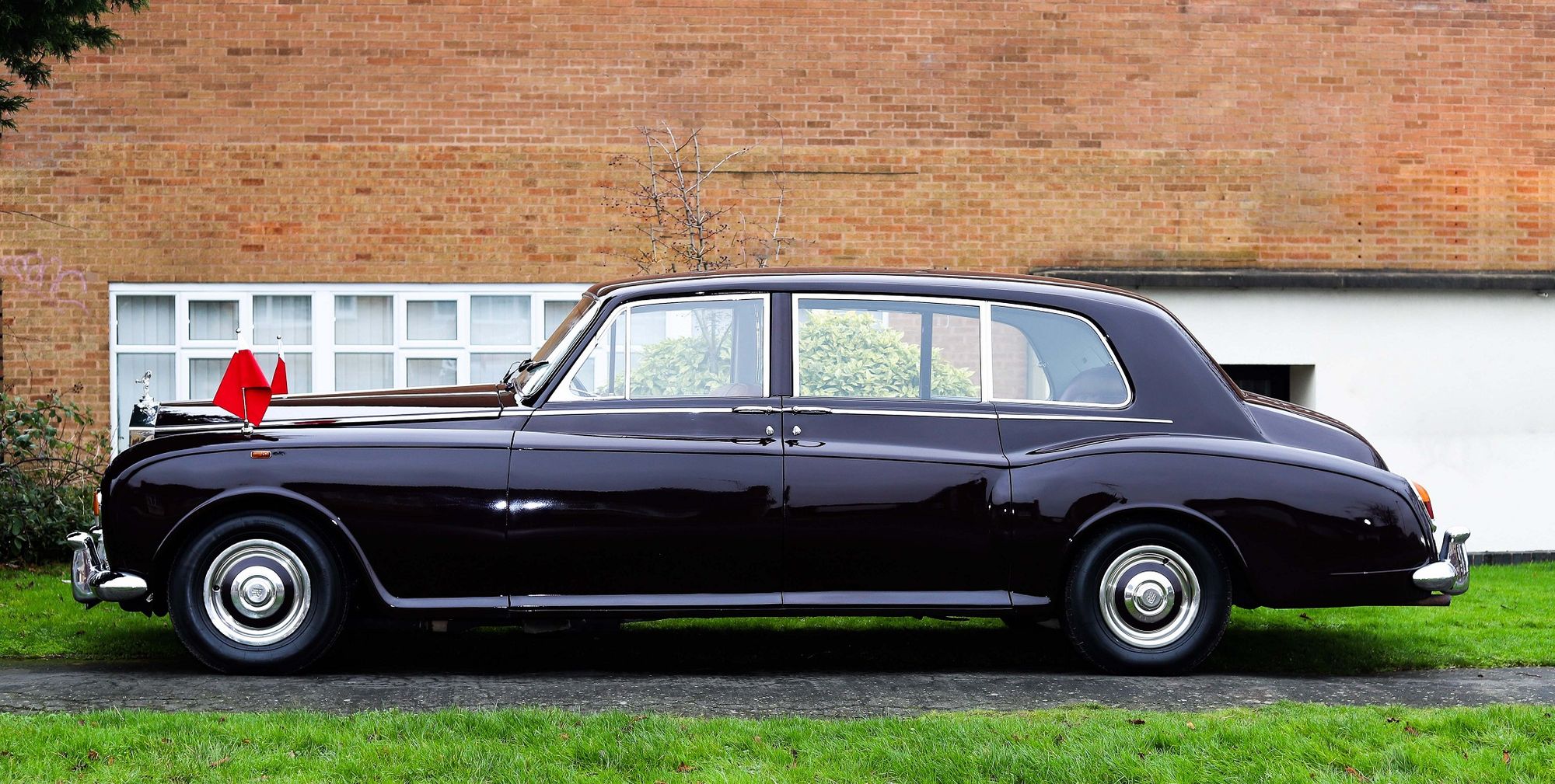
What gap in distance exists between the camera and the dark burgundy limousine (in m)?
6.12

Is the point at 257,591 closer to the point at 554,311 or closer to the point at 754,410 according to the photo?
the point at 754,410

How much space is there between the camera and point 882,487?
6.18 metres

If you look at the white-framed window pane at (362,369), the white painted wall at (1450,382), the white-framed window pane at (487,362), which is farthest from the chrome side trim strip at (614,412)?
the white painted wall at (1450,382)

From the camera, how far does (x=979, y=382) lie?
6.43 meters

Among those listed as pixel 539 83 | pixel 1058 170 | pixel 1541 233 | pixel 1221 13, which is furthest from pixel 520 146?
pixel 1541 233

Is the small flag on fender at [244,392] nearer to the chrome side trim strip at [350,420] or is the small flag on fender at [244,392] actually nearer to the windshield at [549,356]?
the chrome side trim strip at [350,420]

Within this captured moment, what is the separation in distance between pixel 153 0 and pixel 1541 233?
11.5 m

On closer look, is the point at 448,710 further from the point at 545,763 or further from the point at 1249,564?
the point at 1249,564

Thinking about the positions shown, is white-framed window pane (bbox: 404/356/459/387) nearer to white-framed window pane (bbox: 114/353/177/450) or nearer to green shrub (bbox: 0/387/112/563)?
white-framed window pane (bbox: 114/353/177/450)

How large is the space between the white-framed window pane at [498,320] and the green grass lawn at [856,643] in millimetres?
4483

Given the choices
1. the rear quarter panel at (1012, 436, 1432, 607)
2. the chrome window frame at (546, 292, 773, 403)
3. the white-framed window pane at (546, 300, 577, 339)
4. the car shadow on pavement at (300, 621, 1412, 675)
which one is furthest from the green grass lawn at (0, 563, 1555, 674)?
the white-framed window pane at (546, 300, 577, 339)

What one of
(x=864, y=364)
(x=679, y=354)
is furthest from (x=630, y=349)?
(x=864, y=364)

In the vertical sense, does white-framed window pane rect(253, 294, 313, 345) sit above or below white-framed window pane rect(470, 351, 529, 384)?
above

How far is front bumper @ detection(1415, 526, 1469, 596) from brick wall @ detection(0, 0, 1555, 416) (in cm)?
630
